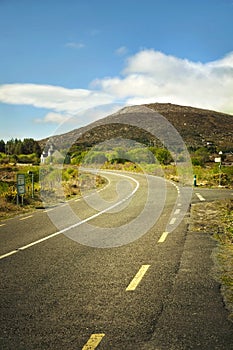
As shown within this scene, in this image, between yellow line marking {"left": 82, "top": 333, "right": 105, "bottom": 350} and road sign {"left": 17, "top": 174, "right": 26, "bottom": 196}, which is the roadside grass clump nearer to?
yellow line marking {"left": 82, "top": 333, "right": 105, "bottom": 350}

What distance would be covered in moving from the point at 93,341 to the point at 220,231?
812 centimetres

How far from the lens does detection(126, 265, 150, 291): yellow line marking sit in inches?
249

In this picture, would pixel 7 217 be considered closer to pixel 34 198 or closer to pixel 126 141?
pixel 34 198

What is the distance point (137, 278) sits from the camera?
6.86 m

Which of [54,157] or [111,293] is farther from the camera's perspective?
[54,157]

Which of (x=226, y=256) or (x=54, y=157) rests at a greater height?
(x=54, y=157)

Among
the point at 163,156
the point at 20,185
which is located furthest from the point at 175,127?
the point at 20,185

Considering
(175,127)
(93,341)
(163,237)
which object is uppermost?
(175,127)

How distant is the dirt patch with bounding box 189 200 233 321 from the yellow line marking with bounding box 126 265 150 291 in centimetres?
130

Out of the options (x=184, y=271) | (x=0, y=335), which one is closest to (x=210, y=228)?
(x=184, y=271)

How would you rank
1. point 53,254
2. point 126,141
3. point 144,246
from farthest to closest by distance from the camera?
point 126,141, point 144,246, point 53,254

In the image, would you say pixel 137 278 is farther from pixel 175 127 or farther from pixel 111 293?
pixel 175 127

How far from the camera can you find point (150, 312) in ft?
17.1

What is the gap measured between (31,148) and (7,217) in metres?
109
